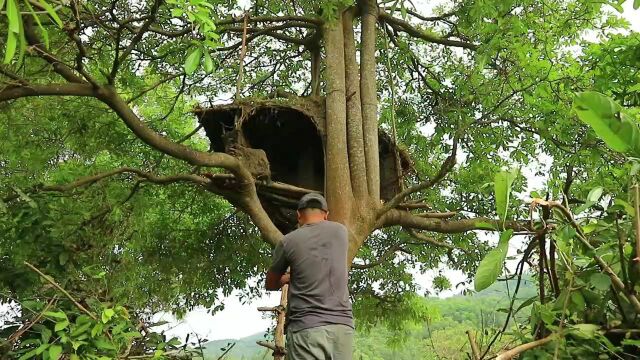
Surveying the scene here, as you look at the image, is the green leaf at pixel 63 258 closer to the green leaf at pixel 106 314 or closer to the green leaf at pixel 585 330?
the green leaf at pixel 106 314

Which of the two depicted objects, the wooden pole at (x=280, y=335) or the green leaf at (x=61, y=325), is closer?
the green leaf at (x=61, y=325)

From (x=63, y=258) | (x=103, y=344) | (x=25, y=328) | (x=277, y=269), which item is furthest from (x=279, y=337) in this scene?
(x=63, y=258)

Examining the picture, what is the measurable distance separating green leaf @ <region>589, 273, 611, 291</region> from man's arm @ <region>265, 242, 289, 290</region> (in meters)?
2.44

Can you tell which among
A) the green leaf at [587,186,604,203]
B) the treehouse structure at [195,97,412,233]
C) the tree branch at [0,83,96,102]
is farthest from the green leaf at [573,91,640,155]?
the treehouse structure at [195,97,412,233]

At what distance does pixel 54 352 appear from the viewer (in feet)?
11.9

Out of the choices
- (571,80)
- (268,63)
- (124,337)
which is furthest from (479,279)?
(268,63)

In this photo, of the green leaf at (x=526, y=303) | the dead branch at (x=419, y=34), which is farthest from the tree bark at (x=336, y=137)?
the green leaf at (x=526, y=303)

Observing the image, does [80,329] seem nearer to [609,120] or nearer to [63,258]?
[63,258]

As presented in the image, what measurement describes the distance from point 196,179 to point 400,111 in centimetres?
420

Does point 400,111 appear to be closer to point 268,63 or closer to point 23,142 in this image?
point 268,63

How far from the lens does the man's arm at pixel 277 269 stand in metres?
3.68

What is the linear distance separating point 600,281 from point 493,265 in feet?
0.80

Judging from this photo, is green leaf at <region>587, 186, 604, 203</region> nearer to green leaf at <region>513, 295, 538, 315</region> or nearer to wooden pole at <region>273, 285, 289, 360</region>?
green leaf at <region>513, 295, 538, 315</region>

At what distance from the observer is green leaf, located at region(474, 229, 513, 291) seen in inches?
54.1
